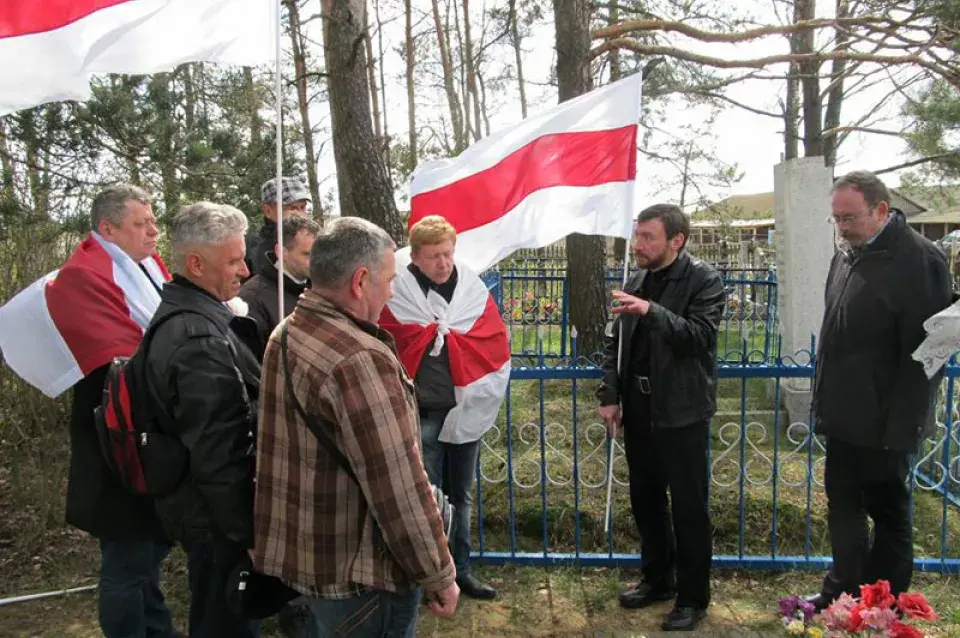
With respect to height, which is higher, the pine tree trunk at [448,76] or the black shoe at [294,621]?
the pine tree trunk at [448,76]

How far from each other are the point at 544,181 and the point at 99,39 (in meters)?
1.83

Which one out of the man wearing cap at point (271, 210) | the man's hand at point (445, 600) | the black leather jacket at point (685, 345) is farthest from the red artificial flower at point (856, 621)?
the man wearing cap at point (271, 210)

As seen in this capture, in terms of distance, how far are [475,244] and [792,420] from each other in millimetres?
4058

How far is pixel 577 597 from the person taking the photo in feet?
11.2

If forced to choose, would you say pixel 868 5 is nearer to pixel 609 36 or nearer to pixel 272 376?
pixel 609 36

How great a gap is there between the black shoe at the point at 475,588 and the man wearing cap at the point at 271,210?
1760mm

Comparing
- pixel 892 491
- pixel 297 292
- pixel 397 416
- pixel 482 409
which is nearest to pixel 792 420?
pixel 892 491

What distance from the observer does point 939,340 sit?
2.53 m

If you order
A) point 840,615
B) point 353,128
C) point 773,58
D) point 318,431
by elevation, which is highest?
point 773,58

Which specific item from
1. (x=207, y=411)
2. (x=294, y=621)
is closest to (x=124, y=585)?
(x=294, y=621)

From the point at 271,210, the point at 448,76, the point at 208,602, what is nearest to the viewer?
the point at 208,602

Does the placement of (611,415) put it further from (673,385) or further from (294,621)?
(294,621)

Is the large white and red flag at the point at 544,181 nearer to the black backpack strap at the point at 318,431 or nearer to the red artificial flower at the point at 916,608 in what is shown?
the black backpack strap at the point at 318,431

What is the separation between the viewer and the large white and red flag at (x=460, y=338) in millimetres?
3068
